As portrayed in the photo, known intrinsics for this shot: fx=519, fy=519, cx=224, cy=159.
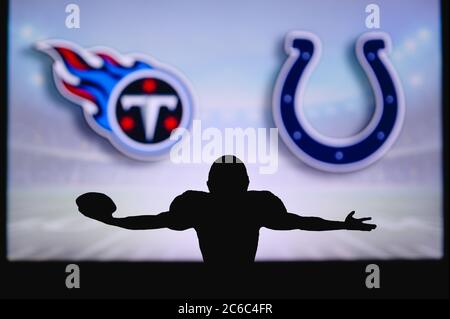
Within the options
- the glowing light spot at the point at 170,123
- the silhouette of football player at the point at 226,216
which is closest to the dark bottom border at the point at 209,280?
the silhouette of football player at the point at 226,216

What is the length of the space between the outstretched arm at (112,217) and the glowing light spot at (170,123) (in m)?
0.59

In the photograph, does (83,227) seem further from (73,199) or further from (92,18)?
(92,18)

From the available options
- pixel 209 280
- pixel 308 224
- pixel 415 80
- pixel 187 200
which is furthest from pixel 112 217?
pixel 415 80

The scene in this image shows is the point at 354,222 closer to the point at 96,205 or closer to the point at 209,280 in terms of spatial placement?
the point at 209,280

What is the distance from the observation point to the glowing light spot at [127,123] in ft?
11.9

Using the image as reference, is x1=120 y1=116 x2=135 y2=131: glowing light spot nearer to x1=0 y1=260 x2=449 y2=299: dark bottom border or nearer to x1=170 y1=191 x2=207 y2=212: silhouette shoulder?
x1=170 y1=191 x2=207 y2=212: silhouette shoulder

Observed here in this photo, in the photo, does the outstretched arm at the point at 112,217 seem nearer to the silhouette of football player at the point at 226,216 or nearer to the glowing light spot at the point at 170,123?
the silhouette of football player at the point at 226,216

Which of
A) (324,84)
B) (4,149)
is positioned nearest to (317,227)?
(324,84)

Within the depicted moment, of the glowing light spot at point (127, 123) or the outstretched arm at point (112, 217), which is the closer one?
the outstretched arm at point (112, 217)

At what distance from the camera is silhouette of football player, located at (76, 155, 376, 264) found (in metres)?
3.23

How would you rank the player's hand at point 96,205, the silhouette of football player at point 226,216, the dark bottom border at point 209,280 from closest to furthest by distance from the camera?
the player's hand at point 96,205
the silhouette of football player at point 226,216
the dark bottom border at point 209,280

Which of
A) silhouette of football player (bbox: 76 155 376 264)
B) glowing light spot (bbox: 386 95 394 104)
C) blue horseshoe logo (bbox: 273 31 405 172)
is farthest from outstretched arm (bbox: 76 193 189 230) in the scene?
glowing light spot (bbox: 386 95 394 104)

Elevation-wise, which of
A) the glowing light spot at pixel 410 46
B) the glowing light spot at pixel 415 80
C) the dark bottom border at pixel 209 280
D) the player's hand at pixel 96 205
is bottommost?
the dark bottom border at pixel 209 280

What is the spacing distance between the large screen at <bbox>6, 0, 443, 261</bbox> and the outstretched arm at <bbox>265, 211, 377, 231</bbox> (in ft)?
0.54
